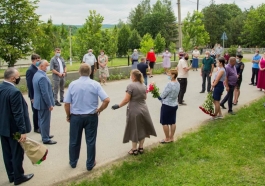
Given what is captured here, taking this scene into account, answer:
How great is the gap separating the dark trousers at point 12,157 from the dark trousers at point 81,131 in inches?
33.4

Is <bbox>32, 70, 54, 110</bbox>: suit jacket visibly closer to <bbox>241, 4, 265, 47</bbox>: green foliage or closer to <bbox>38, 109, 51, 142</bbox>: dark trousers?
<bbox>38, 109, 51, 142</bbox>: dark trousers

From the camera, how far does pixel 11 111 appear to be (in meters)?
4.11

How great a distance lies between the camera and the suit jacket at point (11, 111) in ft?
13.2

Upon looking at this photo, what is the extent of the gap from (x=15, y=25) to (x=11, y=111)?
40.6ft

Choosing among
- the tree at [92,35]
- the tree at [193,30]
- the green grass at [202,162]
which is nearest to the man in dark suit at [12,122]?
the green grass at [202,162]

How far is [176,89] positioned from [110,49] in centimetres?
1881

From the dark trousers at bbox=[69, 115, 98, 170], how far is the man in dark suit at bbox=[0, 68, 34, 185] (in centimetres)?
76

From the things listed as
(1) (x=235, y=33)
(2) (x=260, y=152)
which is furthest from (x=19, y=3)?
(1) (x=235, y=33)

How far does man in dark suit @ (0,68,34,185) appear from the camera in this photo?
4.05 meters

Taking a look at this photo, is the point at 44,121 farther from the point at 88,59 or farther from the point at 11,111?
the point at 88,59

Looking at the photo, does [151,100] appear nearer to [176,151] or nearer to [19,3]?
[176,151]

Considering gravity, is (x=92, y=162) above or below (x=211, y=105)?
below

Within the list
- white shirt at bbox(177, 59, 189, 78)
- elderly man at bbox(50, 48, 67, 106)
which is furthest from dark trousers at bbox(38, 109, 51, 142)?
white shirt at bbox(177, 59, 189, 78)

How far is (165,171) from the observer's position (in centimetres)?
465
